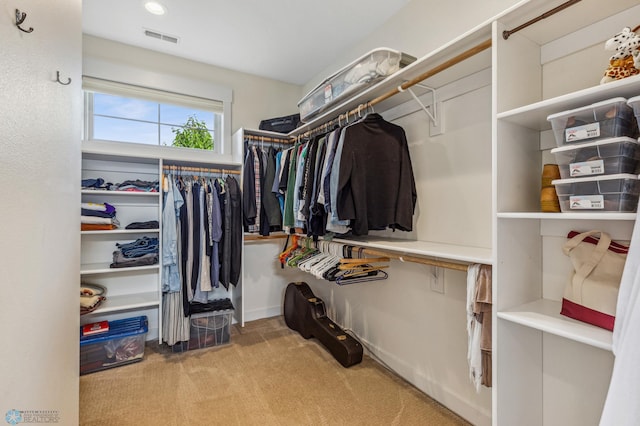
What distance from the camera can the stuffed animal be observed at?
3.13 feet

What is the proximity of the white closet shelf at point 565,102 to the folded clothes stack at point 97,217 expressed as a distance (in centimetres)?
272

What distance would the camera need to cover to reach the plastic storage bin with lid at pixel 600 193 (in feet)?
3.08

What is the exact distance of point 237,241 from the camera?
8.96 ft

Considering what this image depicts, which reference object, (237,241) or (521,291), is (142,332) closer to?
(237,241)

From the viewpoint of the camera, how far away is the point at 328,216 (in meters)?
1.93

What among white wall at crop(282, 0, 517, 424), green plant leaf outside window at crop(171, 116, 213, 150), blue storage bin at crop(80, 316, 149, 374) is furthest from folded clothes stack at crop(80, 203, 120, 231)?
white wall at crop(282, 0, 517, 424)

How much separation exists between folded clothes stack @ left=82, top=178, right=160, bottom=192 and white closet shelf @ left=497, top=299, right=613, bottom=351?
8.96ft

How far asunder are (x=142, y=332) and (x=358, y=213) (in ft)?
6.67

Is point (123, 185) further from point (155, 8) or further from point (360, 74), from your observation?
point (360, 74)

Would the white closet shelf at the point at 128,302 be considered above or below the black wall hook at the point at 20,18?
below

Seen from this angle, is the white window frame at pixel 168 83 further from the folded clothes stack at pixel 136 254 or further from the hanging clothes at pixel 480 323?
the hanging clothes at pixel 480 323

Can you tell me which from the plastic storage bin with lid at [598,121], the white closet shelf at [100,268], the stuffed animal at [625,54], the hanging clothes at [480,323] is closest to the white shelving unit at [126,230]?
the white closet shelf at [100,268]

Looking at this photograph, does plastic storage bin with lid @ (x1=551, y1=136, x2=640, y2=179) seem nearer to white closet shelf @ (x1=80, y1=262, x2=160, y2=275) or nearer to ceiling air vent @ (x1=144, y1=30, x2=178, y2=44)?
white closet shelf @ (x1=80, y1=262, x2=160, y2=275)

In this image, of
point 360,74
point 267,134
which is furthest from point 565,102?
point 267,134
